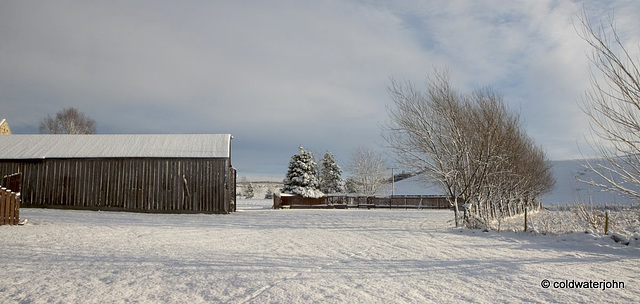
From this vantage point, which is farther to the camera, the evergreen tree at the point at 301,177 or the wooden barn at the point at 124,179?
the evergreen tree at the point at 301,177

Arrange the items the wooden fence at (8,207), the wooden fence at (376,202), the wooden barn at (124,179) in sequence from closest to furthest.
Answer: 1. the wooden fence at (8,207)
2. the wooden barn at (124,179)
3. the wooden fence at (376,202)

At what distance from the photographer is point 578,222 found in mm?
12688

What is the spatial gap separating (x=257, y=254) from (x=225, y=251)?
2.48ft

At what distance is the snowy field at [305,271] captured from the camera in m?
4.57

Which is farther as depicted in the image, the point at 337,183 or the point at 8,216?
the point at 337,183

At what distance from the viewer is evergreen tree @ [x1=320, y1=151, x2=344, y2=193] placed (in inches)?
1885

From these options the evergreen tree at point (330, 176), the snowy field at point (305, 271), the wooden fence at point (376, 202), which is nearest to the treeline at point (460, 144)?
the snowy field at point (305, 271)

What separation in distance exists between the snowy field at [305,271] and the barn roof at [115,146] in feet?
42.7

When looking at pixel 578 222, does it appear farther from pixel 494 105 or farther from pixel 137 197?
pixel 137 197

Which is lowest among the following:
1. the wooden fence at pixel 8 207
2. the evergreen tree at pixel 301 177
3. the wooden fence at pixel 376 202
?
the wooden fence at pixel 376 202

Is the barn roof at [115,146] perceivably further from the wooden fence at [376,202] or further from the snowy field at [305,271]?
the wooden fence at [376,202]

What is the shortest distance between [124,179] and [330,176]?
2889 centimetres

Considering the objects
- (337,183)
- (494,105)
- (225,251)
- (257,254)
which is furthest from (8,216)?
(337,183)

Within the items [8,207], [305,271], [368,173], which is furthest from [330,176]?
[305,271]
